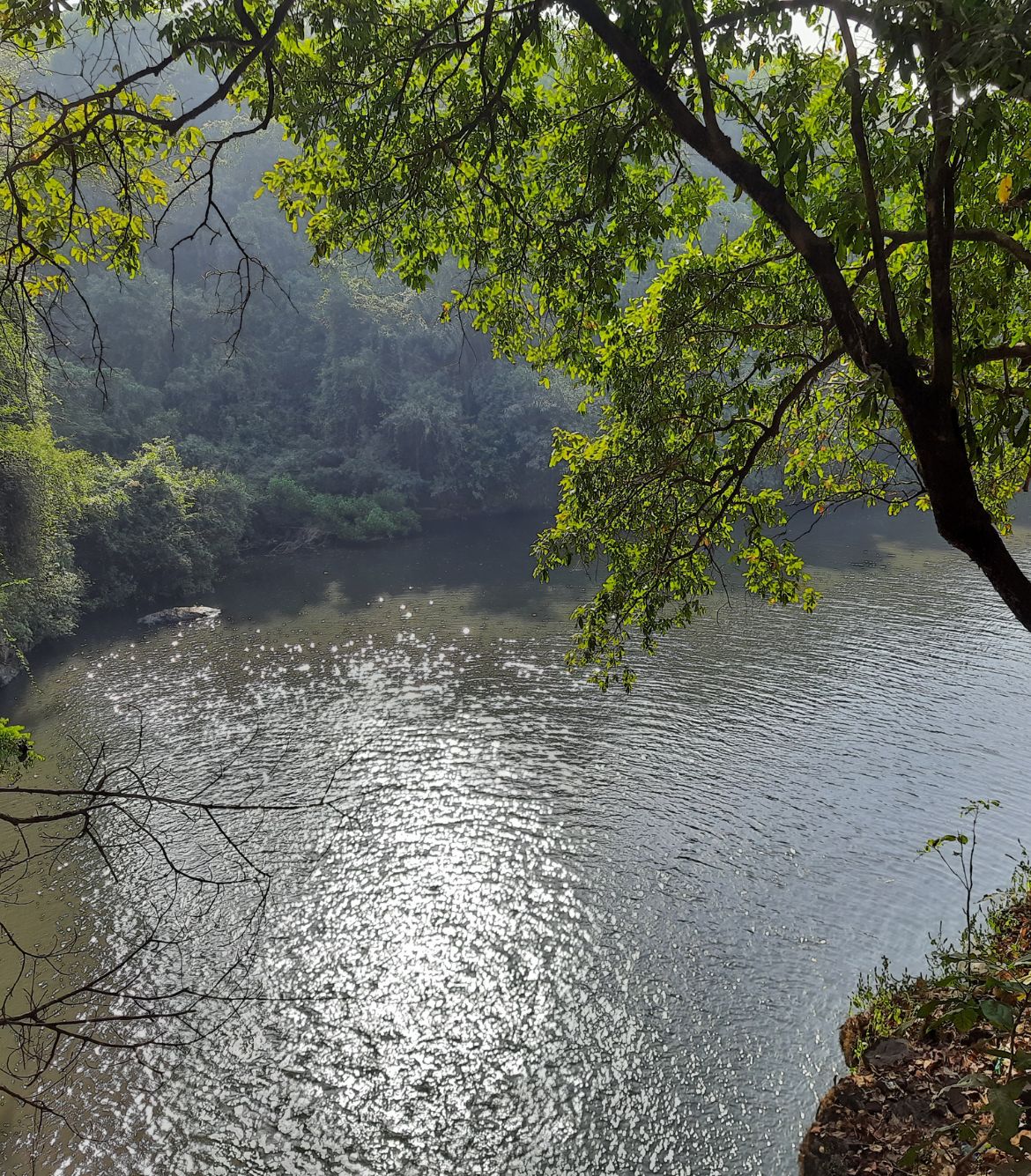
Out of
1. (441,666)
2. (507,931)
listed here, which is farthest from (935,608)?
(507,931)

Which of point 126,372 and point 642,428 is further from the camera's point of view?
point 126,372

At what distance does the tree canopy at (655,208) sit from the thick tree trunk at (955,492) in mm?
12

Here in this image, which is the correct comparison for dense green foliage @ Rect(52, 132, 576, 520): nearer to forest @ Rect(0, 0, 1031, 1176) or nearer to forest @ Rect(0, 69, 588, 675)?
forest @ Rect(0, 69, 588, 675)

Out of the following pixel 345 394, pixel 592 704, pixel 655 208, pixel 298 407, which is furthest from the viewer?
pixel 298 407

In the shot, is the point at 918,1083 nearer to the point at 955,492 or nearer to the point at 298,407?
the point at 955,492

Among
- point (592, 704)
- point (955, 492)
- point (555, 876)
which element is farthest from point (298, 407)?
point (955, 492)

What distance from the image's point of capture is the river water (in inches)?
280

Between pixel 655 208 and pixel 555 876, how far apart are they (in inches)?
321

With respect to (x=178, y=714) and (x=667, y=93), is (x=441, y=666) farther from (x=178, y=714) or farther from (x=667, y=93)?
(x=667, y=93)

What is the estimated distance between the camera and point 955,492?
3438mm

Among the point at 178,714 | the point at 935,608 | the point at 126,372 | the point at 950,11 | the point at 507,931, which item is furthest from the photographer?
the point at 126,372

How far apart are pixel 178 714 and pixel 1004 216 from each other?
16.5 m

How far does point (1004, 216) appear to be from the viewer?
456cm

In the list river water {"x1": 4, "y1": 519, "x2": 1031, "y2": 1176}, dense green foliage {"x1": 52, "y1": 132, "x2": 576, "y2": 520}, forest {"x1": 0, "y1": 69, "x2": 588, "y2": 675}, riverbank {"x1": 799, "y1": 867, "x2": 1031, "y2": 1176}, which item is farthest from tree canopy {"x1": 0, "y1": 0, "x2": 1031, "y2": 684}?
dense green foliage {"x1": 52, "y1": 132, "x2": 576, "y2": 520}
